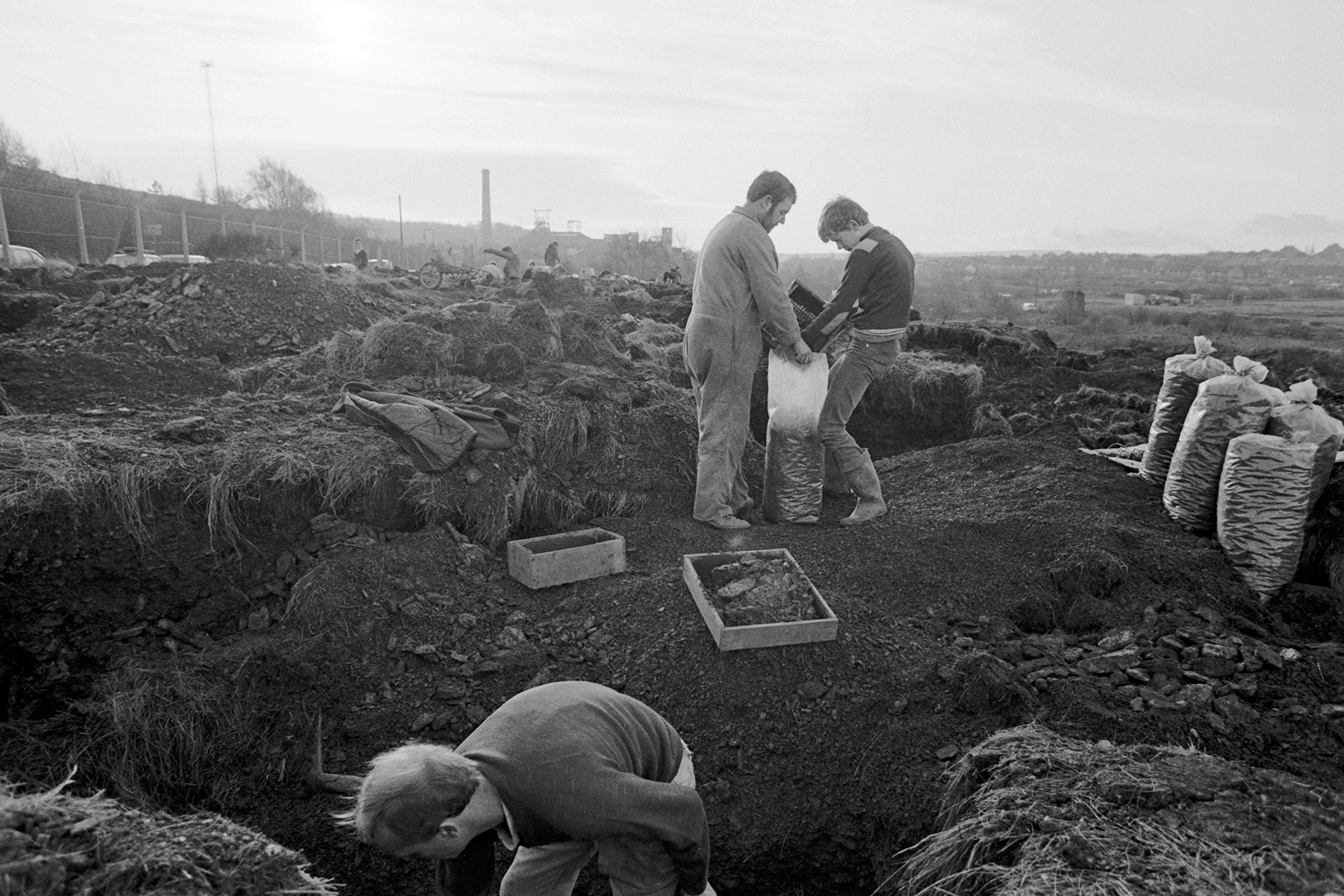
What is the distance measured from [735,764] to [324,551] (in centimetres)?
239

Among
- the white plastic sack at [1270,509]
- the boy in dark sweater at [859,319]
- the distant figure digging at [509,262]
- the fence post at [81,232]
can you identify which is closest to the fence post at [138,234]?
the fence post at [81,232]

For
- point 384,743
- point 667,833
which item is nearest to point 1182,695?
point 667,833

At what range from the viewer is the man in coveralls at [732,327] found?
14.9 feet

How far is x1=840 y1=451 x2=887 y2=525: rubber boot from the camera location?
4.87 m

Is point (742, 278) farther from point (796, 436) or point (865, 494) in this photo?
point (865, 494)

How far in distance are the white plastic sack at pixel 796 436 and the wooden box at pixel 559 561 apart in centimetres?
118

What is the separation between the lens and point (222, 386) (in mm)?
6160

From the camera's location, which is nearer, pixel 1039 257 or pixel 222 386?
pixel 222 386

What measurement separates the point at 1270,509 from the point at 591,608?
3.57m

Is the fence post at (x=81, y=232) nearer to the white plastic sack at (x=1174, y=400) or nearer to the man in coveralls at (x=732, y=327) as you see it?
the man in coveralls at (x=732, y=327)

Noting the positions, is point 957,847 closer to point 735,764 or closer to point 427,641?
point 735,764

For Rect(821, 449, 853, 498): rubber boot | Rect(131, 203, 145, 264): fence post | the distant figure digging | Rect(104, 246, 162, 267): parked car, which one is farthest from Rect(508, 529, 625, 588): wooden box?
Rect(131, 203, 145, 264): fence post

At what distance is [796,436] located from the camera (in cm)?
489

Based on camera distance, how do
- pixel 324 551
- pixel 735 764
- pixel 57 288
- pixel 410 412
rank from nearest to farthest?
pixel 735 764 → pixel 324 551 → pixel 410 412 → pixel 57 288
